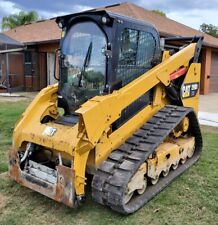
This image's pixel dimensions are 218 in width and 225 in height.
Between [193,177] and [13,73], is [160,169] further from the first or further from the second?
[13,73]

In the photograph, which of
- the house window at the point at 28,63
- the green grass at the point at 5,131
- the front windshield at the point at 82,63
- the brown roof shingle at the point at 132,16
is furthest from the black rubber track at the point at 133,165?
the house window at the point at 28,63

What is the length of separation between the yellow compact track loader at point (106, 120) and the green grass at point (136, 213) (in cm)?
13

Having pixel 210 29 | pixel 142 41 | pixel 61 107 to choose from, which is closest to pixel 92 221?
pixel 61 107

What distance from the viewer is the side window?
4.07m

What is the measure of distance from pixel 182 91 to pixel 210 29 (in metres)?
48.8

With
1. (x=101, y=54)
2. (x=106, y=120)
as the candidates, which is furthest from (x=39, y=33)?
(x=106, y=120)

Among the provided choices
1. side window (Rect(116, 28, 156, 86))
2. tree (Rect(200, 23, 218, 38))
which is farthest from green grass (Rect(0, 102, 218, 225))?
tree (Rect(200, 23, 218, 38))

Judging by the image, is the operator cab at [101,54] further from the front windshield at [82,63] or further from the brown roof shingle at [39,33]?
the brown roof shingle at [39,33]

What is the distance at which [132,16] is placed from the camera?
1580 centimetres

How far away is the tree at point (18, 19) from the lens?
3481cm

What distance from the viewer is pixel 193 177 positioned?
15.5ft

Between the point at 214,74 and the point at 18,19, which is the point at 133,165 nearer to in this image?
the point at 214,74

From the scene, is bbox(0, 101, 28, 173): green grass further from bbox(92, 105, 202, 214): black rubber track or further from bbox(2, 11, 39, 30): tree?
bbox(2, 11, 39, 30): tree

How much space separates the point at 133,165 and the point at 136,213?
55cm
